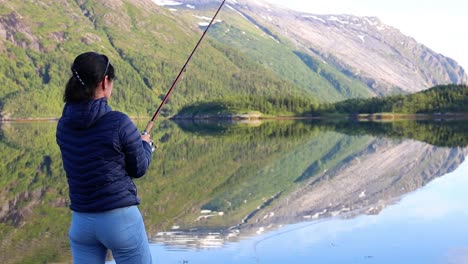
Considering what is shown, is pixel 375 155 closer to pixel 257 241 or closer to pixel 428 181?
pixel 428 181

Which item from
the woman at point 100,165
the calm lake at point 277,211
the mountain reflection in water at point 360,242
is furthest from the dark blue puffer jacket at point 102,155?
the mountain reflection in water at point 360,242

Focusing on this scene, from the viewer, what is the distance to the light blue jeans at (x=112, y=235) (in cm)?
605

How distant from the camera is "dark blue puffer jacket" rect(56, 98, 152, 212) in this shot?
609cm

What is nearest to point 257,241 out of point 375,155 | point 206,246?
point 206,246

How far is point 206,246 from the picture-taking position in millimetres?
15258

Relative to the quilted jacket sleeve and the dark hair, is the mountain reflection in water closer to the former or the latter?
the quilted jacket sleeve

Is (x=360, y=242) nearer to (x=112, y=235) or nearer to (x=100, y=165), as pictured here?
(x=112, y=235)

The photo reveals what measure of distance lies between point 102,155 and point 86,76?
796 mm

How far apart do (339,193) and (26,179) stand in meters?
16.3

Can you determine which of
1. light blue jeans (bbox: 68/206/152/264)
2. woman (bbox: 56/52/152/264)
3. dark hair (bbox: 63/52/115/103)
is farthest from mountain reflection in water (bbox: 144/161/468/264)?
dark hair (bbox: 63/52/115/103)

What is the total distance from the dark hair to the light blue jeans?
1.17 meters

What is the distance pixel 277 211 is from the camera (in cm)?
2094

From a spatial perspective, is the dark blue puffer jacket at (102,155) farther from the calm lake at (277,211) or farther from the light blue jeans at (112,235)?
the calm lake at (277,211)

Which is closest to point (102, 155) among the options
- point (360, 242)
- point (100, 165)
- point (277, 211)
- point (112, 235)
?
point (100, 165)
